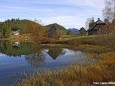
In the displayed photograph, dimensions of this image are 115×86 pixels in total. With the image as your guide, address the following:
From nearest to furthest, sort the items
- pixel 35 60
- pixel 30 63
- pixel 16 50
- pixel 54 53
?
pixel 30 63, pixel 35 60, pixel 54 53, pixel 16 50

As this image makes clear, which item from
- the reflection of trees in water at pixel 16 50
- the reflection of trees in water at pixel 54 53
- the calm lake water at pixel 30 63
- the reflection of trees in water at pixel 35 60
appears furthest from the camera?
the reflection of trees in water at pixel 16 50

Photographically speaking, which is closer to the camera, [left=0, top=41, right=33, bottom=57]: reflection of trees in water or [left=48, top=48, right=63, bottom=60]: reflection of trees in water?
[left=48, top=48, right=63, bottom=60]: reflection of trees in water

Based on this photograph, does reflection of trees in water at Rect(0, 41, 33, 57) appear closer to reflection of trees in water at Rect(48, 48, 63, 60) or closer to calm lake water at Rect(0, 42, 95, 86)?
reflection of trees in water at Rect(48, 48, 63, 60)

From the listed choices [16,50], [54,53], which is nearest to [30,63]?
[54,53]

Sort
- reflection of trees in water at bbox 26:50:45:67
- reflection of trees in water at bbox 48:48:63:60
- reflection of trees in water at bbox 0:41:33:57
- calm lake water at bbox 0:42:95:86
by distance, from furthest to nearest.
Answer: reflection of trees in water at bbox 0:41:33:57 < reflection of trees in water at bbox 48:48:63:60 < reflection of trees in water at bbox 26:50:45:67 < calm lake water at bbox 0:42:95:86

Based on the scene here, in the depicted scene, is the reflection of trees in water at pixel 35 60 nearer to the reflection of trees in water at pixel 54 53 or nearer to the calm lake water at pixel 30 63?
the calm lake water at pixel 30 63

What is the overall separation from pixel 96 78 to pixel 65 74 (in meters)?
2.61

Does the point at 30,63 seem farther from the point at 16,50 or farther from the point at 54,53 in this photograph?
the point at 16,50

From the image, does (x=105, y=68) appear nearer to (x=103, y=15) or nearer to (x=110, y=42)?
(x=110, y=42)

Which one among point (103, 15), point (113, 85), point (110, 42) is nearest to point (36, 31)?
point (103, 15)

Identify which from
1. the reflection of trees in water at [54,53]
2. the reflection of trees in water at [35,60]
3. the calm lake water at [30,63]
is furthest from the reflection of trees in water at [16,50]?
the reflection of trees in water at [35,60]

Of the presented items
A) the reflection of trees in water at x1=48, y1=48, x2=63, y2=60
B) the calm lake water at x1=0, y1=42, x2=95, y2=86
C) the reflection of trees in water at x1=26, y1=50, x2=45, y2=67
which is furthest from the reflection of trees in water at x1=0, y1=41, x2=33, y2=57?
the reflection of trees in water at x1=26, y1=50, x2=45, y2=67

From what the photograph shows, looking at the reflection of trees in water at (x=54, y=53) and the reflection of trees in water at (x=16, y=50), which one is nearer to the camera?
the reflection of trees in water at (x=54, y=53)

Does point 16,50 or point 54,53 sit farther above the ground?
point 16,50
